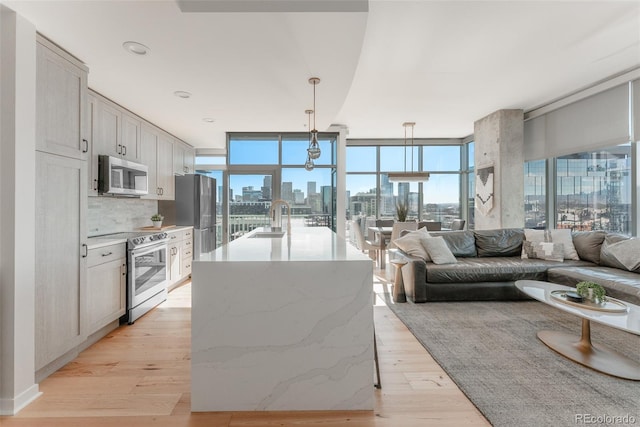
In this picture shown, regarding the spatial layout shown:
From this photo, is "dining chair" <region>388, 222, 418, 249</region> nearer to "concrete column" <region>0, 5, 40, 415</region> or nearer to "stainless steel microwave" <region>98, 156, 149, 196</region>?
"stainless steel microwave" <region>98, 156, 149, 196</region>

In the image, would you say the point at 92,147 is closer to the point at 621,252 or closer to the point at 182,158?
the point at 182,158

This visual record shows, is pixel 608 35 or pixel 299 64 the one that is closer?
pixel 299 64

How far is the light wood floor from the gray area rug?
0.17 metres

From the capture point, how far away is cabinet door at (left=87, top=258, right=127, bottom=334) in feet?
8.67

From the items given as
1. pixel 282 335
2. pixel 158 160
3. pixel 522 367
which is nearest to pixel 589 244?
pixel 522 367

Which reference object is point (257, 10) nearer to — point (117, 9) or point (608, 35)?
point (117, 9)

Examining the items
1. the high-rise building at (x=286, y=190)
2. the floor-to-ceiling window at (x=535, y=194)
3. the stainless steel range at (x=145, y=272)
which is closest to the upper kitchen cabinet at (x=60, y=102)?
the stainless steel range at (x=145, y=272)

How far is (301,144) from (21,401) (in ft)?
15.4

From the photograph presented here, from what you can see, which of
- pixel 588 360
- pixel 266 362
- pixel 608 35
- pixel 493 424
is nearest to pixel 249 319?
pixel 266 362

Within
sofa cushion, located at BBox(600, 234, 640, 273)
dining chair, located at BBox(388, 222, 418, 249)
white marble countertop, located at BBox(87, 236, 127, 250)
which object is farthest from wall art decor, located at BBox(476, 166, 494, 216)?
white marble countertop, located at BBox(87, 236, 127, 250)

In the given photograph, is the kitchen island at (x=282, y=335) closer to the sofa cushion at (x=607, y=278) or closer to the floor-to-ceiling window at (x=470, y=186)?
the sofa cushion at (x=607, y=278)

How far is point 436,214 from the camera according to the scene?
7723mm

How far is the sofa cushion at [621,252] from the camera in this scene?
133 inches

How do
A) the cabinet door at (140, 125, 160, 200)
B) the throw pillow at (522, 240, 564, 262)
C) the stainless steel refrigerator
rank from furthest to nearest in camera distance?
1. the stainless steel refrigerator
2. the cabinet door at (140, 125, 160, 200)
3. the throw pillow at (522, 240, 564, 262)
